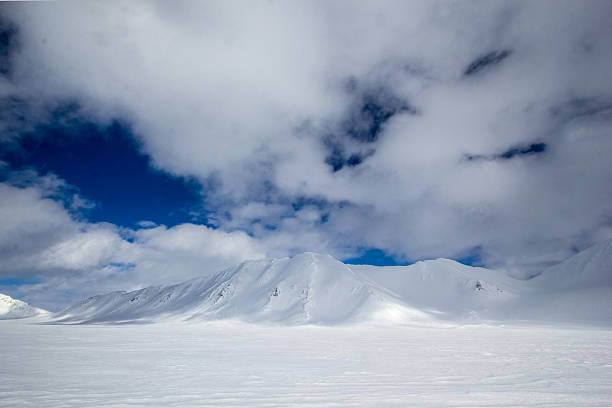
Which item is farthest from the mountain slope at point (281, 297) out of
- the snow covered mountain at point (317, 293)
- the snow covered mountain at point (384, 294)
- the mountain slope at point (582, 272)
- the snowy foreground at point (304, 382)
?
the snowy foreground at point (304, 382)

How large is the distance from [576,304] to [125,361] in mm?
123623

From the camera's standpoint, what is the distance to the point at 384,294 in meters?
119

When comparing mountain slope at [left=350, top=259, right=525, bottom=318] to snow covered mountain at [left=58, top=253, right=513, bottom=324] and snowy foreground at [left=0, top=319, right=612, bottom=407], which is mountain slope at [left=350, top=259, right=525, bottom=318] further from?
snowy foreground at [left=0, top=319, right=612, bottom=407]

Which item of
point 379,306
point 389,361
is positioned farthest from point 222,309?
point 389,361

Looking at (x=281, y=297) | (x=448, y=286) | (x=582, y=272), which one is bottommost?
(x=281, y=297)

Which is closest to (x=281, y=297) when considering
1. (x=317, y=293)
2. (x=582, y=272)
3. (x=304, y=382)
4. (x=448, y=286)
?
(x=317, y=293)

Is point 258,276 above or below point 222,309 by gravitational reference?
above

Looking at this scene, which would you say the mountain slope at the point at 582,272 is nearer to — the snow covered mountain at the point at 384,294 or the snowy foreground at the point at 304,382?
the snow covered mountain at the point at 384,294

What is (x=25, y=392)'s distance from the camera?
37.2 feet

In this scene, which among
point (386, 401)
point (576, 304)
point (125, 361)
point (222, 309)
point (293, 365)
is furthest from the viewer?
point (222, 309)

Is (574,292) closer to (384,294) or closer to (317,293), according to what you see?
(384,294)

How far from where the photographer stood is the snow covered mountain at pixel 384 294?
329 feet

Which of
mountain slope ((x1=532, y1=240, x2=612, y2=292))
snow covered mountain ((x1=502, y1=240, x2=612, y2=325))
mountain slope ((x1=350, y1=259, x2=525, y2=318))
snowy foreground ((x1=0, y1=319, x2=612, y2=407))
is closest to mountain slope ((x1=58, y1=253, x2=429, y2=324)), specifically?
mountain slope ((x1=350, y1=259, x2=525, y2=318))

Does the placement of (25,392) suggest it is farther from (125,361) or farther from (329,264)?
(329,264)
